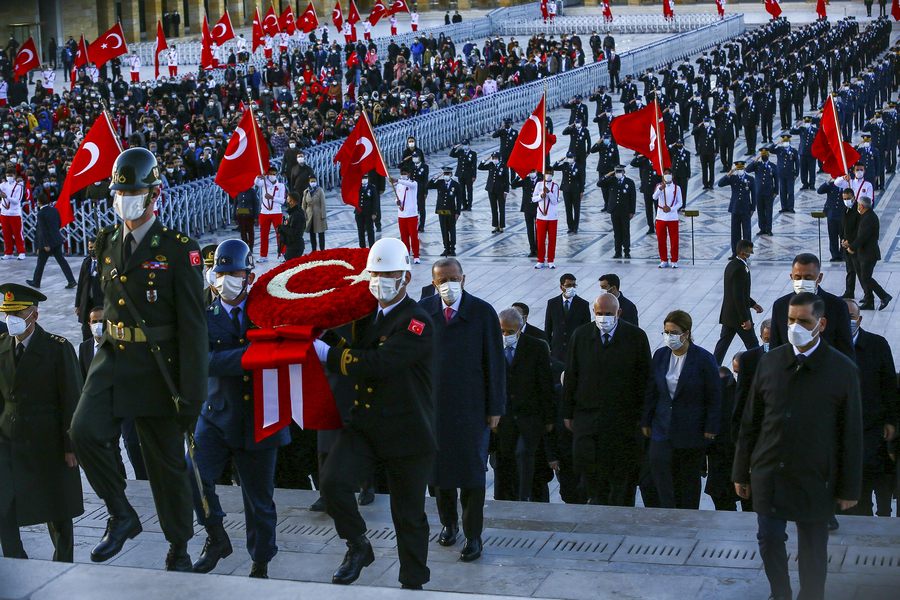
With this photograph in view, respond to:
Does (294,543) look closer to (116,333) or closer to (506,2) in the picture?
(116,333)

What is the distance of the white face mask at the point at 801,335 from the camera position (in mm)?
6117

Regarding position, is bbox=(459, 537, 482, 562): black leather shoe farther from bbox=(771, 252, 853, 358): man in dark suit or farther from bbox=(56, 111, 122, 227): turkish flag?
bbox=(56, 111, 122, 227): turkish flag

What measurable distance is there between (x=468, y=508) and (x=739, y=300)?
302 inches

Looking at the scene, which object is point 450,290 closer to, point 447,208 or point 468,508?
point 468,508

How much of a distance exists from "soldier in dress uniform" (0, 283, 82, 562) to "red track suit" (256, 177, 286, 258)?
15101mm

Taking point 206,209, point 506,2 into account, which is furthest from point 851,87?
point 506,2

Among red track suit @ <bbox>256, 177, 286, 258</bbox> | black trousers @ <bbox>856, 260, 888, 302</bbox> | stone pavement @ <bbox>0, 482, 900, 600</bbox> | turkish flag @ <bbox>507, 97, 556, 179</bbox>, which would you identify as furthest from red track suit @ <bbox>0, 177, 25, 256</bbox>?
stone pavement @ <bbox>0, 482, 900, 600</bbox>

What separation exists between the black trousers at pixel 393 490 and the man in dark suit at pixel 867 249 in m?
11.4

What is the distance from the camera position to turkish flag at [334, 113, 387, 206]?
1914 centimetres

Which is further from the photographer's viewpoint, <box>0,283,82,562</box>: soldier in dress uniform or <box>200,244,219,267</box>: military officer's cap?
<box>200,244,219,267</box>: military officer's cap

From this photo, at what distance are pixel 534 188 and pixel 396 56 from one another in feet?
87.6

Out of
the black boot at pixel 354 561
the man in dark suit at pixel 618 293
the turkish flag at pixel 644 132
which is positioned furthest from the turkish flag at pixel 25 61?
the black boot at pixel 354 561

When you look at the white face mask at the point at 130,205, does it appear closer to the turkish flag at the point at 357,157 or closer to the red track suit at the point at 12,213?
the turkish flag at the point at 357,157

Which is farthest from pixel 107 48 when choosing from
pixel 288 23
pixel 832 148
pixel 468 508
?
pixel 468 508
